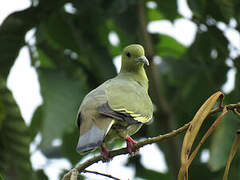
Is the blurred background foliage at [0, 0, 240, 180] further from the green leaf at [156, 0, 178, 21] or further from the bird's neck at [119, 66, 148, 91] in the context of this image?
the bird's neck at [119, 66, 148, 91]

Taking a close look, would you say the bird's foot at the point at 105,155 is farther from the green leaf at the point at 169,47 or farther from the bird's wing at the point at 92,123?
the green leaf at the point at 169,47

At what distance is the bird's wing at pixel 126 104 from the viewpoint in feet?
8.94

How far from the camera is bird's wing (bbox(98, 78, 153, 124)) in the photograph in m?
2.72

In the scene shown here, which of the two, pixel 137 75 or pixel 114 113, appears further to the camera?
pixel 137 75

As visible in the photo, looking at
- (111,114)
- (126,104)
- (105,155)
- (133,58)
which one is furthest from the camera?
(133,58)

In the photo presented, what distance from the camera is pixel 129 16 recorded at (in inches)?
177

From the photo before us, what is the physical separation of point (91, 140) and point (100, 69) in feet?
5.69

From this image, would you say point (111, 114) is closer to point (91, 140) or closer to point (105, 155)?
point (105, 155)

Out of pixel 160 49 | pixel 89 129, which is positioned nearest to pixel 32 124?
pixel 160 49

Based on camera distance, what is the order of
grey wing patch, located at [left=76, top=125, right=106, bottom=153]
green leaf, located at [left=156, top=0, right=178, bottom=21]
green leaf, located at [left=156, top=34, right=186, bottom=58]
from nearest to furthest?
1. grey wing patch, located at [left=76, top=125, right=106, bottom=153]
2. green leaf, located at [left=156, top=0, right=178, bottom=21]
3. green leaf, located at [left=156, top=34, right=186, bottom=58]

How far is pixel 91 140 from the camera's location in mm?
2334

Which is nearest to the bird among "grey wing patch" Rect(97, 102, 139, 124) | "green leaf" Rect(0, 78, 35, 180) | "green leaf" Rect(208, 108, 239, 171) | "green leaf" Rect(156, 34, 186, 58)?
"grey wing patch" Rect(97, 102, 139, 124)

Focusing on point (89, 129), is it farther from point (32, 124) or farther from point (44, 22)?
point (32, 124)

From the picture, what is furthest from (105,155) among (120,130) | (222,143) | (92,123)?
(222,143)
